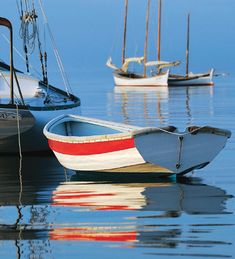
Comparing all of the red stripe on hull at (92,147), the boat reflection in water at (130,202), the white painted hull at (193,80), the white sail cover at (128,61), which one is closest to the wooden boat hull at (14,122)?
the red stripe on hull at (92,147)

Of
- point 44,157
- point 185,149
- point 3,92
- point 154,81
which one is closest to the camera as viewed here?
point 185,149

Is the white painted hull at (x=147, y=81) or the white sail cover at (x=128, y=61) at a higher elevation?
the white sail cover at (x=128, y=61)

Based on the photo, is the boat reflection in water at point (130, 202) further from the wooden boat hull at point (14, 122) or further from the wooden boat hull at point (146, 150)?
the wooden boat hull at point (14, 122)

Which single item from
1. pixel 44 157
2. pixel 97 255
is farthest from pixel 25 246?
pixel 44 157

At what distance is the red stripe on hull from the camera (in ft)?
55.2

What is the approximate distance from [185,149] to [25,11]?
38.1ft

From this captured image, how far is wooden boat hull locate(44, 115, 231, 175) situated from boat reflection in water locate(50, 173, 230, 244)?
30cm

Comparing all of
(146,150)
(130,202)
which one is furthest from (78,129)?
(130,202)

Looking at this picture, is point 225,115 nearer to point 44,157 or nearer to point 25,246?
point 44,157

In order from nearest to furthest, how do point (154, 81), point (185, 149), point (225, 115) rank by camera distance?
point (185, 149), point (225, 115), point (154, 81)

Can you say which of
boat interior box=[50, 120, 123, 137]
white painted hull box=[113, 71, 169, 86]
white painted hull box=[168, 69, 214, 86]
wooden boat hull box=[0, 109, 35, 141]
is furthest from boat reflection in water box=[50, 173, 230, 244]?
white painted hull box=[168, 69, 214, 86]

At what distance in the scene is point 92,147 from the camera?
17.6m

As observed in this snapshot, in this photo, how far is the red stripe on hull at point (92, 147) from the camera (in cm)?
1681

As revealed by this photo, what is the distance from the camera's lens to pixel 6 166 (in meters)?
20.8
